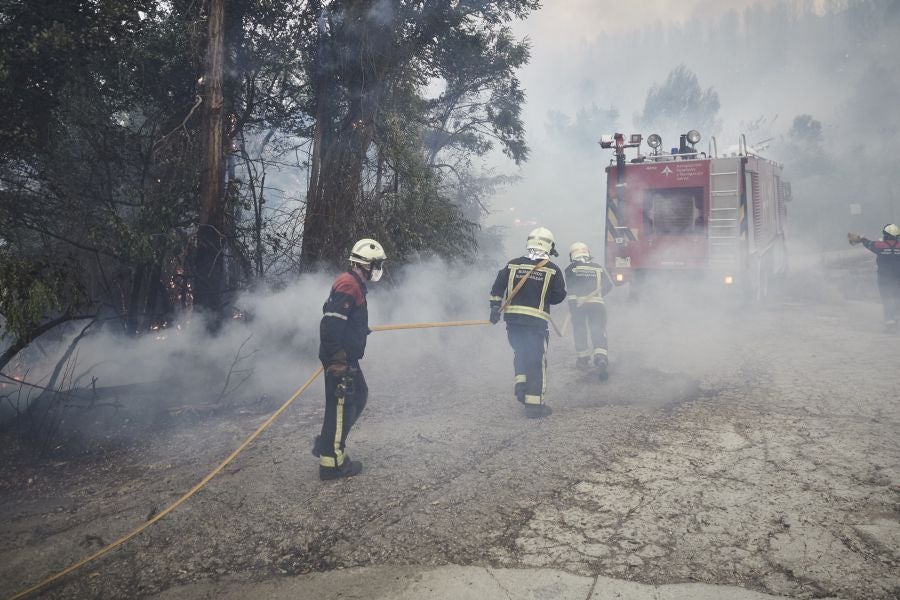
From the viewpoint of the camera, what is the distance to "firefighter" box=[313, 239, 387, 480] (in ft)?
14.6

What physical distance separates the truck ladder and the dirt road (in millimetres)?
3348

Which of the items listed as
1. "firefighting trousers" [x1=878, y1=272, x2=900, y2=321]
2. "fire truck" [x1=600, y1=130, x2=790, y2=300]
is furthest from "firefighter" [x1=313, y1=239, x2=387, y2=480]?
"firefighting trousers" [x1=878, y1=272, x2=900, y2=321]

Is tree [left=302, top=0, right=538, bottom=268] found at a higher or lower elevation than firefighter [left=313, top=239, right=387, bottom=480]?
higher

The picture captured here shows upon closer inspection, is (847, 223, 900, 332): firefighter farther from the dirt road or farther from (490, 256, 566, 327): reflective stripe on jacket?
(490, 256, 566, 327): reflective stripe on jacket

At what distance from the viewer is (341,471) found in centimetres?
444

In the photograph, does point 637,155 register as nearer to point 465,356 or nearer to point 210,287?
point 465,356

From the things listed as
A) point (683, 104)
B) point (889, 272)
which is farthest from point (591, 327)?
point (683, 104)

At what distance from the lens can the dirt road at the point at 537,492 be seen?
10.4ft

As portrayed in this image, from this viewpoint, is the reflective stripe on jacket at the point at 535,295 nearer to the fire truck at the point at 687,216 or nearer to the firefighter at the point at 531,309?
the firefighter at the point at 531,309

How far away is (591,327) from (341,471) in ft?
13.6

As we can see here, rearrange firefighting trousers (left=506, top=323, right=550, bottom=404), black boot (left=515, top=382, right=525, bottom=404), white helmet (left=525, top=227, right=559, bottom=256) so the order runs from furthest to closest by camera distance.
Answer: white helmet (left=525, top=227, right=559, bottom=256)
black boot (left=515, top=382, right=525, bottom=404)
firefighting trousers (left=506, top=323, right=550, bottom=404)

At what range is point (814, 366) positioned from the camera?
6.95 meters

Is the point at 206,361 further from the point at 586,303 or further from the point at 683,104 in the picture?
the point at 683,104

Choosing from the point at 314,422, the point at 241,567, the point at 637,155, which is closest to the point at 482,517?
the point at 241,567
